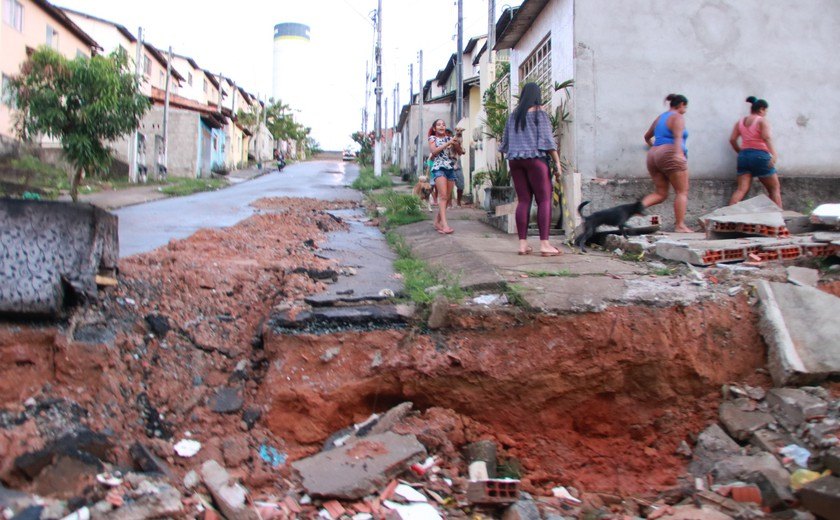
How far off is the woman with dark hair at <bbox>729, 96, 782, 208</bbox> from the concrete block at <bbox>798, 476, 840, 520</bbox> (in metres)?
4.71

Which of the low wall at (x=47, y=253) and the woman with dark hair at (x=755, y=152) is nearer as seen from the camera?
the low wall at (x=47, y=253)

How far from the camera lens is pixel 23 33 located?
18359 mm

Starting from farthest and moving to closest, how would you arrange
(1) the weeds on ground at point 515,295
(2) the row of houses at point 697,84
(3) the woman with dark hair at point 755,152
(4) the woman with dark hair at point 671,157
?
(2) the row of houses at point 697,84, (3) the woman with dark hair at point 755,152, (4) the woman with dark hair at point 671,157, (1) the weeds on ground at point 515,295

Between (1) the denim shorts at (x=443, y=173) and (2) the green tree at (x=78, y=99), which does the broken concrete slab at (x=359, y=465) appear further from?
(2) the green tree at (x=78, y=99)

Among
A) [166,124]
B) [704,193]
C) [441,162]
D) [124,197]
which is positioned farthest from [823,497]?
[166,124]

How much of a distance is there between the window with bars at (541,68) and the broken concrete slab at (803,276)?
4.09 meters

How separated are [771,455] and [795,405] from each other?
0.34 meters

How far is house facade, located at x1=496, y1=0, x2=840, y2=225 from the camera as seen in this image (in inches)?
268

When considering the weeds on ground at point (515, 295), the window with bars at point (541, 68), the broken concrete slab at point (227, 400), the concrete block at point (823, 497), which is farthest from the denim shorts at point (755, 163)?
the broken concrete slab at point (227, 400)

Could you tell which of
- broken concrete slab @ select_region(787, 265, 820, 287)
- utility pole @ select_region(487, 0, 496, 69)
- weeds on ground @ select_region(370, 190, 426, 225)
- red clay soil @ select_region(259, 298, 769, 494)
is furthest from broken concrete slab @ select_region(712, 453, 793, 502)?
utility pole @ select_region(487, 0, 496, 69)

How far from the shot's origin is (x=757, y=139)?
21.6 ft

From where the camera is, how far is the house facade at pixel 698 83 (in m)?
6.81

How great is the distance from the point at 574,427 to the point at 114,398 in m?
2.43

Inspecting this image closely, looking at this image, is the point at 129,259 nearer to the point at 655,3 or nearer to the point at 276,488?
the point at 276,488
